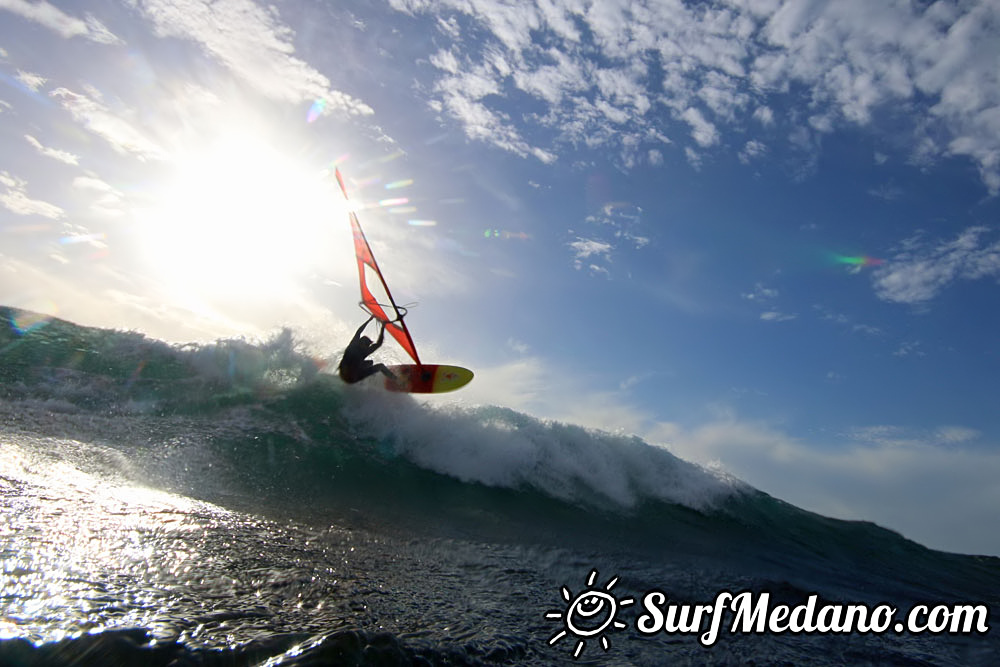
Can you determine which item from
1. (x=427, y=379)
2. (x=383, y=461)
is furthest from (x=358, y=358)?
(x=383, y=461)

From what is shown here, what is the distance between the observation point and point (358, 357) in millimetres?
9609

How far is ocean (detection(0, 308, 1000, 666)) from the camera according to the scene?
2.26 m

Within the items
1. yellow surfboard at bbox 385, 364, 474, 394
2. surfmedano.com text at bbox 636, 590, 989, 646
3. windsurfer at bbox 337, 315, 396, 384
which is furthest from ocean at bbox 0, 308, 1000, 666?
windsurfer at bbox 337, 315, 396, 384

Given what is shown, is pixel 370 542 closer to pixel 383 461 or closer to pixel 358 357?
pixel 383 461

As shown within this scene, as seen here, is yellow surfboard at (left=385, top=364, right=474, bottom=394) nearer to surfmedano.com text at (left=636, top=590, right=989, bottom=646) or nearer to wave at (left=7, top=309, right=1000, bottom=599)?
wave at (left=7, top=309, right=1000, bottom=599)

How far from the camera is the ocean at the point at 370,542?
226cm

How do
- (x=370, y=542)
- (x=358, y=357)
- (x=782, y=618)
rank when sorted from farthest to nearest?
(x=358, y=357), (x=370, y=542), (x=782, y=618)

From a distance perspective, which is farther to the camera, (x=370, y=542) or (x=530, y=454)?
(x=530, y=454)

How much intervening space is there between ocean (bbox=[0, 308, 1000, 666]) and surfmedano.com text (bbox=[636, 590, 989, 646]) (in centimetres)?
3

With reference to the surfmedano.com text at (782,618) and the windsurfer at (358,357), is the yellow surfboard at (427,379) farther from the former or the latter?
the surfmedano.com text at (782,618)

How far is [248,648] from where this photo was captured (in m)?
1.92

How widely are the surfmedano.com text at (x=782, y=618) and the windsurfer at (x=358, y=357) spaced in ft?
22.7

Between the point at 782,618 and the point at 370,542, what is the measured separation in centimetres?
362

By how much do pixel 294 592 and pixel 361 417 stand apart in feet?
25.0
